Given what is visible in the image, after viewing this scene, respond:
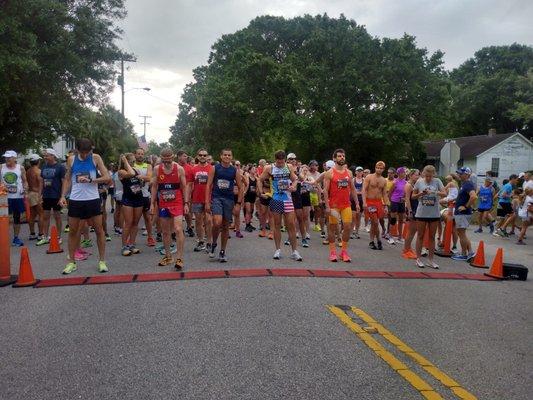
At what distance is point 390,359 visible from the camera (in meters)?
4.39

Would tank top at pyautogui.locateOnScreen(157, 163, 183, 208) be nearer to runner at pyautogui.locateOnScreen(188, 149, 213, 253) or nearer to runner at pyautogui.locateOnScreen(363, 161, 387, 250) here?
runner at pyautogui.locateOnScreen(188, 149, 213, 253)

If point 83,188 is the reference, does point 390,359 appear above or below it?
below

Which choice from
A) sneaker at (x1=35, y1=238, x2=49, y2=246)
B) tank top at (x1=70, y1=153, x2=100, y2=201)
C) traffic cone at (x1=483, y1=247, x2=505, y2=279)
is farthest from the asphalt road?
sneaker at (x1=35, y1=238, x2=49, y2=246)

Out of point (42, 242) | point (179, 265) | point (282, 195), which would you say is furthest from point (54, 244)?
point (282, 195)

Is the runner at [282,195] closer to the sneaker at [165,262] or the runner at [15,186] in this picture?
the sneaker at [165,262]

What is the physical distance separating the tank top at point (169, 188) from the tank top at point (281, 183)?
1770 millimetres

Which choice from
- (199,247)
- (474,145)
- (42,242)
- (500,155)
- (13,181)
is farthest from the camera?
(474,145)

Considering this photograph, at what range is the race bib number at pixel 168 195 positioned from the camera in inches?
319

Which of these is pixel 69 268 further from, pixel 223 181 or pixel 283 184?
pixel 283 184

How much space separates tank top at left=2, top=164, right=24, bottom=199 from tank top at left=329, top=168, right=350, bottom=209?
22.2 feet

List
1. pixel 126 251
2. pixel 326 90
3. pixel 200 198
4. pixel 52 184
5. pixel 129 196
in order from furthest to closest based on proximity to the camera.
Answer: pixel 326 90 < pixel 52 184 < pixel 200 198 < pixel 126 251 < pixel 129 196

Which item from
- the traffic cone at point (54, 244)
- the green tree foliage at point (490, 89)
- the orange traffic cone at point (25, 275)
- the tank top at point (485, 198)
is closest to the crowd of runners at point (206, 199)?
the traffic cone at point (54, 244)

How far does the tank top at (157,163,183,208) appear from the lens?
8.12 meters

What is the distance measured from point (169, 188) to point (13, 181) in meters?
4.63
